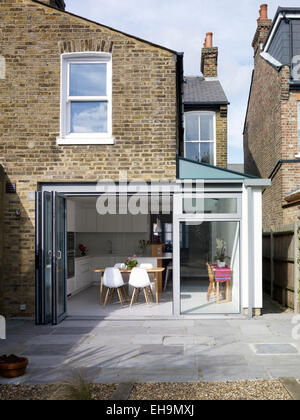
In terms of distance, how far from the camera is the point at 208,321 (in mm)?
8914

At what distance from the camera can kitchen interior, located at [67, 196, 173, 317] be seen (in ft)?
42.2

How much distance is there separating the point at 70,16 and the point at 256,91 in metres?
10.6

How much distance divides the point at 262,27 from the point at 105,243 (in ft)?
35.1

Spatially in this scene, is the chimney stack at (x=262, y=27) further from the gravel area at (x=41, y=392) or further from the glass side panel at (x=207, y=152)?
the gravel area at (x=41, y=392)

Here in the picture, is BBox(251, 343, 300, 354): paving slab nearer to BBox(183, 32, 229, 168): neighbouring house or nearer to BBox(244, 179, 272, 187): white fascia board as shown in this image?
BBox(244, 179, 272, 187): white fascia board

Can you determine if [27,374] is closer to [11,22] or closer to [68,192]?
[68,192]

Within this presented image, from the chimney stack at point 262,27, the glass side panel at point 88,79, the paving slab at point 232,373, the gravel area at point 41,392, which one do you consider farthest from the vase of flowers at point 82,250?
the chimney stack at point 262,27

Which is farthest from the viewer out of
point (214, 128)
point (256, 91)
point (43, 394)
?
point (256, 91)

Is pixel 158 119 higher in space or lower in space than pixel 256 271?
higher

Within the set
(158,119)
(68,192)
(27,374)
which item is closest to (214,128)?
(158,119)

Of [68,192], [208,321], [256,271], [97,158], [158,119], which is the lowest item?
[208,321]

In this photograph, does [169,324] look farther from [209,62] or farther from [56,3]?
[209,62]

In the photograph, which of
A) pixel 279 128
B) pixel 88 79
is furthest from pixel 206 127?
pixel 88 79

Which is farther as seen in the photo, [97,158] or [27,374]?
[97,158]
